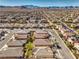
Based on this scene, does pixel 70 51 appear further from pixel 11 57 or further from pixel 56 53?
pixel 11 57

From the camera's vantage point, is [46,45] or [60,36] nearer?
[46,45]

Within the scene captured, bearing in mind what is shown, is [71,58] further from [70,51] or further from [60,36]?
[60,36]

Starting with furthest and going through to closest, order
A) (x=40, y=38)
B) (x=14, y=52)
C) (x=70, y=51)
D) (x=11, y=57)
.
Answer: (x=40, y=38) → (x=70, y=51) → (x=14, y=52) → (x=11, y=57)

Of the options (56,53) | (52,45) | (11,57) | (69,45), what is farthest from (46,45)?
(11,57)

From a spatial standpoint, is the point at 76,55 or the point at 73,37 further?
the point at 73,37

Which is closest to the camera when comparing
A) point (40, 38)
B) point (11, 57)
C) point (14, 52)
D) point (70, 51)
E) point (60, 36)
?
point (11, 57)

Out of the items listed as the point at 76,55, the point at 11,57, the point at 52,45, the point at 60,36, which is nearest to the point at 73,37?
the point at 60,36

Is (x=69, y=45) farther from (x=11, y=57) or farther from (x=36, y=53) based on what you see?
(x=11, y=57)

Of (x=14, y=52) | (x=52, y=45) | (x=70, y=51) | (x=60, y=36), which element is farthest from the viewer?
(x=60, y=36)
